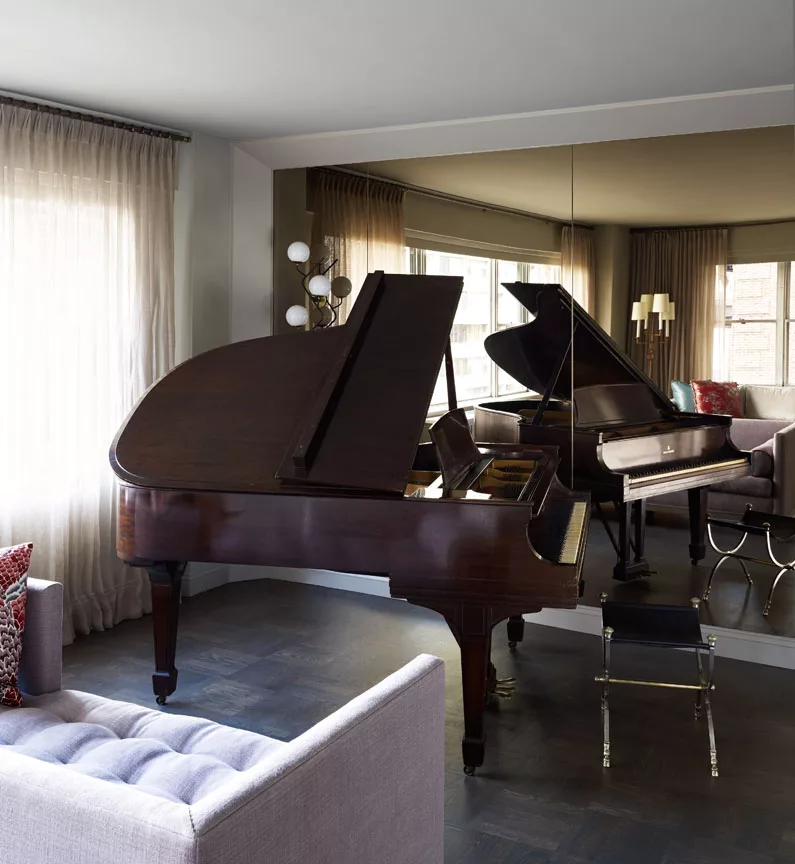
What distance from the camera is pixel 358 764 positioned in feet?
6.23

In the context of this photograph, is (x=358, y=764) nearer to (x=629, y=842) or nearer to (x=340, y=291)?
(x=629, y=842)

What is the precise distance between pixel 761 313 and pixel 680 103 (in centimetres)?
102

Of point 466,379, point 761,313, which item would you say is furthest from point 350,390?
point 761,313

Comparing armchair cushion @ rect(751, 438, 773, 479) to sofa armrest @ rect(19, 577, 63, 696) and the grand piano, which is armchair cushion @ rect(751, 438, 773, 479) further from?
sofa armrest @ rect(19, 577, 63, 696)

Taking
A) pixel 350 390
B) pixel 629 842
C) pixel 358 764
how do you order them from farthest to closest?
pixel 350 390 < pixel 629 842 < pixel 358 764

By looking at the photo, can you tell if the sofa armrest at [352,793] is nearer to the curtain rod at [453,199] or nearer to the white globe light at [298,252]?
the curtain rod at [453,199]

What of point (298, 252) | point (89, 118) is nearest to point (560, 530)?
point (298, 252)

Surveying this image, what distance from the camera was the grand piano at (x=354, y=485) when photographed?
10.2 feet

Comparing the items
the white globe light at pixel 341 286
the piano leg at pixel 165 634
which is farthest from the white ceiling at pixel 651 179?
the piano leg at pixel 165 634

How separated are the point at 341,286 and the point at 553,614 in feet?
7.24

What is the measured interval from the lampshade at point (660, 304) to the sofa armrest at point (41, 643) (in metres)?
2.97

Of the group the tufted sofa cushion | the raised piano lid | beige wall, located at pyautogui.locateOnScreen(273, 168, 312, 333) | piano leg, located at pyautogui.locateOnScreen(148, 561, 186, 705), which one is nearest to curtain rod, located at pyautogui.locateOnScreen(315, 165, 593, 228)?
beige wall, located at pyautogui.locateOnScreen(273, 168, 312, 333)

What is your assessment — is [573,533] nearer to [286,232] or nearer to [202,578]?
[202,578]

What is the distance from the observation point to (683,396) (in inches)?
173
